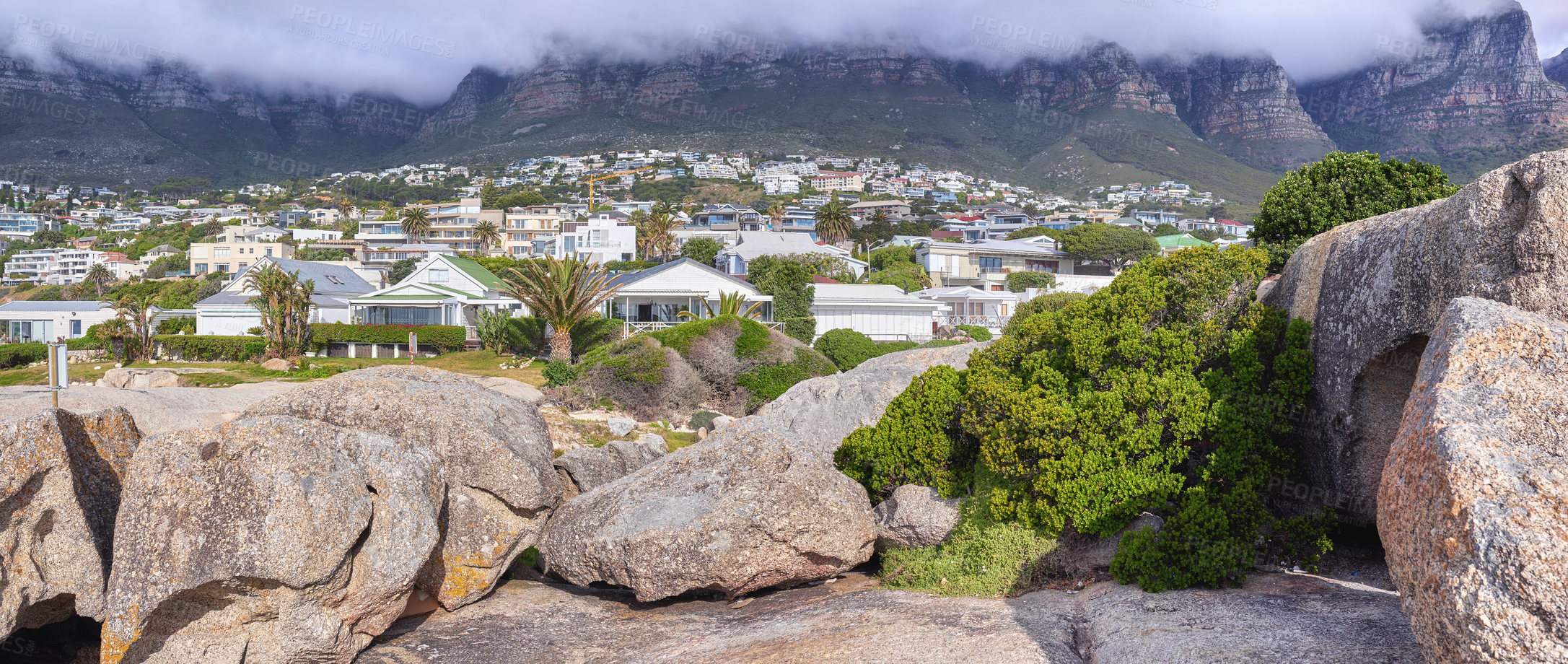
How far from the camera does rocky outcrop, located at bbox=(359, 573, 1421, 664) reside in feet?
26.4

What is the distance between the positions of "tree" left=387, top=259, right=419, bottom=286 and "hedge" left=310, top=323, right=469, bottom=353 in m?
39.4

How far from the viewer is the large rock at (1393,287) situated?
26.3ft

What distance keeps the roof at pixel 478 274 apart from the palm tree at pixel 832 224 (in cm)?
4734

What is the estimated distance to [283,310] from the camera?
47500mm

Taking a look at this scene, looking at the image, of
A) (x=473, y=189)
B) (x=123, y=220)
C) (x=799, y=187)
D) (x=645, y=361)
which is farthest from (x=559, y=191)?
(x=645, y=361)

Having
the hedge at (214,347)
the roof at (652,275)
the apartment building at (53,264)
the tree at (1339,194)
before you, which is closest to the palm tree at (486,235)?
the apartment building at (53,264)

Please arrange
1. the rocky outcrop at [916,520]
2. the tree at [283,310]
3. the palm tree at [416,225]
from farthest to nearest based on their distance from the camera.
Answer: the palm tree at [416,225] → the tree at [283,310] → the rocky outcrop at [916,520]

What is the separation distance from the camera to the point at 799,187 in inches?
7638

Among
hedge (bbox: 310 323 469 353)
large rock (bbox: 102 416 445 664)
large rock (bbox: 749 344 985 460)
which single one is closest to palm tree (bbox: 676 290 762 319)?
hedge (bbox: 310 323 469 353)

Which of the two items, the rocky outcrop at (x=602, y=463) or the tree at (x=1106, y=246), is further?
the tree at (x=1106, y=246)

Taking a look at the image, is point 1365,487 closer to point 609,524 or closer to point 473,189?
point 609,524

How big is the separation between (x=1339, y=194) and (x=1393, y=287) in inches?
254

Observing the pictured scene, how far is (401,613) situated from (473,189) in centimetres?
19197

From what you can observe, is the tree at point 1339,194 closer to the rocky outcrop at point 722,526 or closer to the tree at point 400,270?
the rocky outcrop at point 722,526
